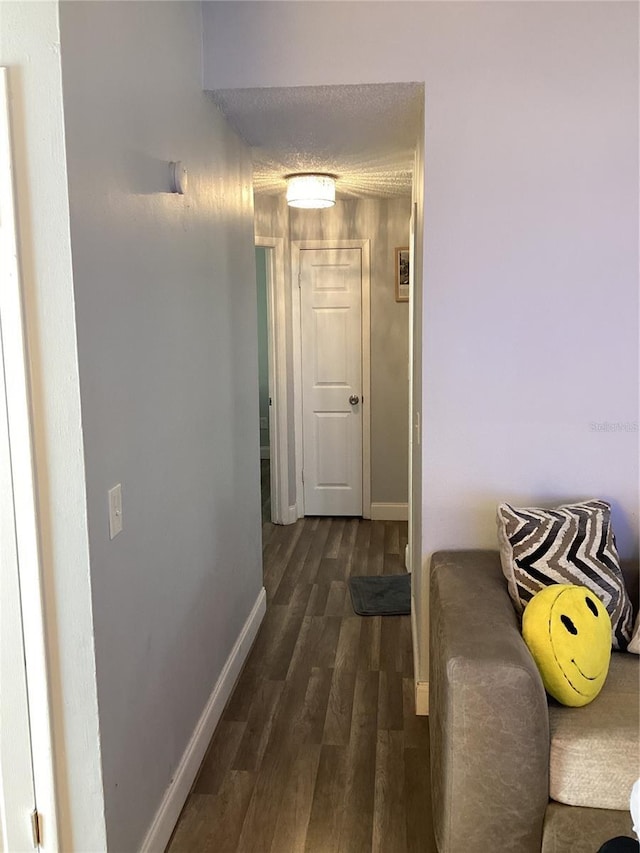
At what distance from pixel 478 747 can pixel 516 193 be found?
5.75ft

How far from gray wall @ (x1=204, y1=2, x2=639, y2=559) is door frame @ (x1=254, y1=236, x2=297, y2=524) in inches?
94.7

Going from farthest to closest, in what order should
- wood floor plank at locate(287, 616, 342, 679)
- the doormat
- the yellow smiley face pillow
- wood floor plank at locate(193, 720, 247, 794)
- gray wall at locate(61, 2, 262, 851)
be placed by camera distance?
the doormat, wood floor plank at locate(287, 616, 342, 679), wood floor plank at locate(193, 720, 247, 794), the yellow smiley face pillow, gray wall at locate(61, 2, 262, 851)

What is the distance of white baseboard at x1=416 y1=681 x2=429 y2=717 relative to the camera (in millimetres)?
2688

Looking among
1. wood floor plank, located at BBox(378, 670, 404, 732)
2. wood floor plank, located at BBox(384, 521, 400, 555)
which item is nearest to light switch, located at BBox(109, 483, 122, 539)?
wood floor plank, located at BBox(378, 670, 404, 732)

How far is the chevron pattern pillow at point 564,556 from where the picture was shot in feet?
7.12

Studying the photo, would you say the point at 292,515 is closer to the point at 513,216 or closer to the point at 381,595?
the point at 381,595

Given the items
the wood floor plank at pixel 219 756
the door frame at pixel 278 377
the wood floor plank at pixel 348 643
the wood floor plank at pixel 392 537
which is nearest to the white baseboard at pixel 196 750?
the wood floor plank at pixel 219 756

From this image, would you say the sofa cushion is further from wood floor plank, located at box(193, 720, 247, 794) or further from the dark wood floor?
wood floor plank, located at box(193, 720, 247, 794)

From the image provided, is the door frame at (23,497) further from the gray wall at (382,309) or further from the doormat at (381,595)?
the gray wall at (382,309)

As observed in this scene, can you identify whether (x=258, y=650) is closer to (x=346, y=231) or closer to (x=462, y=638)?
(x=462, y=638)

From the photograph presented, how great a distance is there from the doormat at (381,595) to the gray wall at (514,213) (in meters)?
1.27

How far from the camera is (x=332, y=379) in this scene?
5230 millimetres

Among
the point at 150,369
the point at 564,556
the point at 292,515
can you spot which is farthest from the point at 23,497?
the point at 292,515

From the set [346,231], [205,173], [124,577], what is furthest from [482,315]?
[346,231]
